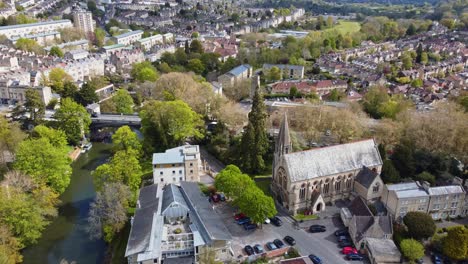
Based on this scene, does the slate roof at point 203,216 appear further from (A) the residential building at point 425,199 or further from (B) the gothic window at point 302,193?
(A) the residential building at point 425,199

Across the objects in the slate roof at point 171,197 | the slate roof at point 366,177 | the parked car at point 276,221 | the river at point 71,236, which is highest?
the slate roof at point 366,177

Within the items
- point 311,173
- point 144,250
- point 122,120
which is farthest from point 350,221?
point 122,120

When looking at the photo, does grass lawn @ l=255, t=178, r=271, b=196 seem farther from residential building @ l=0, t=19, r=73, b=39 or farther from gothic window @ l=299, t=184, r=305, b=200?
residential building @ l=0, t=19, r=73, b=39

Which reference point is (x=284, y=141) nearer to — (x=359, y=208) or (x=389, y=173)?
(x=359, y=208)

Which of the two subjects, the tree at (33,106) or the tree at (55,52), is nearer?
the tree at (33,106)

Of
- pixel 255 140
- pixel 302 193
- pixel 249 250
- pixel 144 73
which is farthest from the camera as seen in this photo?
pixel 144 73

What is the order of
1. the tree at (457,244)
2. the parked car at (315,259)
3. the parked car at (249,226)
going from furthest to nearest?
the parked car at (249,226) → the parked car at (315,259) → the tree at (457,244)

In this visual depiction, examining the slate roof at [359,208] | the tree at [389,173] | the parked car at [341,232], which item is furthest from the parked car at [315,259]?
the tree at [389,173]

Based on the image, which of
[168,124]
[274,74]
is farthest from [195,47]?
[168,124]
